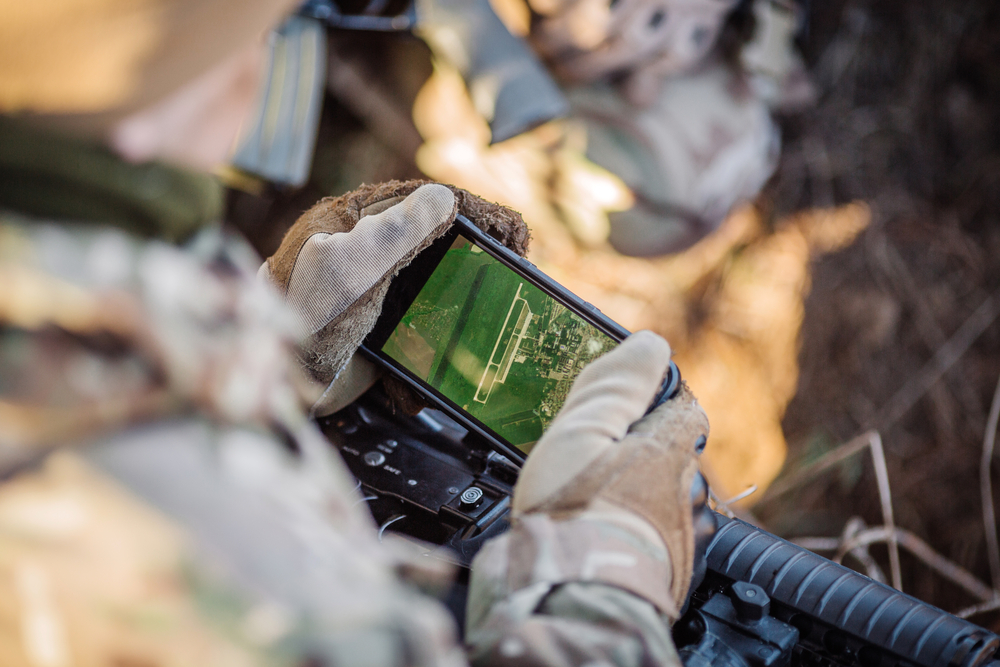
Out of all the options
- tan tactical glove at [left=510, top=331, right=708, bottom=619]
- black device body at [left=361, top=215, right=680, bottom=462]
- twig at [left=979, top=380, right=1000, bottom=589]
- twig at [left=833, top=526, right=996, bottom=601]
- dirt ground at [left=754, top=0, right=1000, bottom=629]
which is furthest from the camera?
dirt ground at [left=754, top=0, right=1000, bottom=629]

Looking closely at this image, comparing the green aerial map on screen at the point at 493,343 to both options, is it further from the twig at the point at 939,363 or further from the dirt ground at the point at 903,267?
the twig at the point at 939,363

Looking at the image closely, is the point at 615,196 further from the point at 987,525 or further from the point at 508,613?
the point at 508,613

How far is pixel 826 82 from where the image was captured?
2285mm

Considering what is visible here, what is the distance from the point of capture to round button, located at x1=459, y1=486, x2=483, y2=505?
0.72 metres

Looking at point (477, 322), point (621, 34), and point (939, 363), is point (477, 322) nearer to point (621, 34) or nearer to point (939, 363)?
point (621, 34)

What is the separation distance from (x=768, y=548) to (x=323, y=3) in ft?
6.33

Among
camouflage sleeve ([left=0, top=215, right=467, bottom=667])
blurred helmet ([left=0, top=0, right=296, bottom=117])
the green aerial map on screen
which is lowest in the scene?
the green aerial map on screen

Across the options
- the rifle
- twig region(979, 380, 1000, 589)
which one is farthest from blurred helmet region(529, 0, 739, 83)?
the rifle

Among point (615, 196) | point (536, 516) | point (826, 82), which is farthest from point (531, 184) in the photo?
point (536, 516)

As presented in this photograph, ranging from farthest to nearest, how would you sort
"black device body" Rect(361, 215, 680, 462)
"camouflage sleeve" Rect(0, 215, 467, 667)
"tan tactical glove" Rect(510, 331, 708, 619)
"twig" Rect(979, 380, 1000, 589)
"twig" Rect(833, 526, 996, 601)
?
"twig" Rect(979, 380, 1000, 589), "twig" Rect(833, 526, 996, 601), "black device body" Rect(361, 215, 680, 462), "tan tactical glove" Rect(510, 331, 708, 619), "camouflage sleeve" Rect(0, 215, 467, 667)

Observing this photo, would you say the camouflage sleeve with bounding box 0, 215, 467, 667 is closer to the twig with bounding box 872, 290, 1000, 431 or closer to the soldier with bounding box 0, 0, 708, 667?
the soldier with bounding box 0, 0, 708, 667

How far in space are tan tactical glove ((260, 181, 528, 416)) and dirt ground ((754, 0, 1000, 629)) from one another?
1471 mm

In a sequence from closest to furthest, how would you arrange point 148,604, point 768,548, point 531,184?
point 148,604, point 768,548, point 531,184

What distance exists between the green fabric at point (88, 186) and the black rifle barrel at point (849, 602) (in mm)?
578
